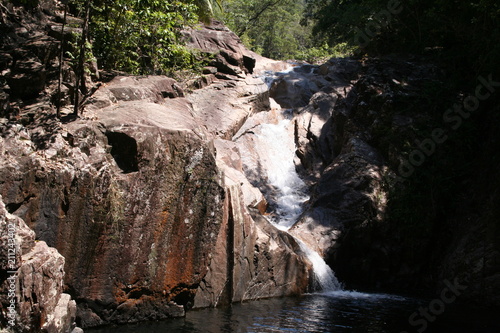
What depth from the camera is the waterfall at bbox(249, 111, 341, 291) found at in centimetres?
1215

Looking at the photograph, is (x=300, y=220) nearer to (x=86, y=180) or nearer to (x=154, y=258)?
(x=154, y=258)

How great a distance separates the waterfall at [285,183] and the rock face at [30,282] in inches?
295

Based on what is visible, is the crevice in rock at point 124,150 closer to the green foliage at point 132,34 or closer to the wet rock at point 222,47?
the green foliage at point 132,34

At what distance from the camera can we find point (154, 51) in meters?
13.1

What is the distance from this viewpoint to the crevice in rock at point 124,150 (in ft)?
25.6

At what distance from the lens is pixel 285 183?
16.7 meters

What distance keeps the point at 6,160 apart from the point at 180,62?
9.25m

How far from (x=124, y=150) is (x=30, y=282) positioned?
10.2 feet

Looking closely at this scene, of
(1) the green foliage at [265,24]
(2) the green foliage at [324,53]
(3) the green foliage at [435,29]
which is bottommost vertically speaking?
(3) the green foliage at [435,29]

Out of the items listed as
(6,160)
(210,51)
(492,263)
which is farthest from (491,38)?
(6,160)

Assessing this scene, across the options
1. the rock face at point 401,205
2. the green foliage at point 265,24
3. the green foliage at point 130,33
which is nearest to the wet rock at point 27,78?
the green foliage at point 130,33

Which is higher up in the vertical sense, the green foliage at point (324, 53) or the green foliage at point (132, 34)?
the green foliage at point (324, 53)

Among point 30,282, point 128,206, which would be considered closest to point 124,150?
point 128,206

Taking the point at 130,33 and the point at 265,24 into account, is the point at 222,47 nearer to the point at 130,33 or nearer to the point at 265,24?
the point at 130,33
